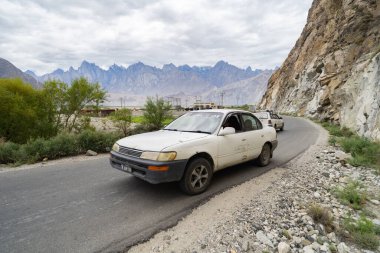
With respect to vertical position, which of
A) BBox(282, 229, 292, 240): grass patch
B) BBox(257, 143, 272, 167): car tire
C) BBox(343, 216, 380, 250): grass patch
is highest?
BBox(257, 143, 272, 167): car tire

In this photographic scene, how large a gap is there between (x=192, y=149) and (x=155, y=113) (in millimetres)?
12958

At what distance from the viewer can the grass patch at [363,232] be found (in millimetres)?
3528

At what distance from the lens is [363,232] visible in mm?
3812

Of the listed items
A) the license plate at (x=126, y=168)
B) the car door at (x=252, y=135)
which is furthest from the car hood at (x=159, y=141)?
the car door at (x=252, y=135)

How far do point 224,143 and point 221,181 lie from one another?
1046 millimetres

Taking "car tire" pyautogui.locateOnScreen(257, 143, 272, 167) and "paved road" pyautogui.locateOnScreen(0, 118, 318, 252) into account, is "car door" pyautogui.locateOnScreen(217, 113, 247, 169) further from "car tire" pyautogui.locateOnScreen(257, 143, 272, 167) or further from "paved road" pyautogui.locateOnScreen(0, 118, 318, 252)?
"car tire" pyautogui.locateOnScreen(257, 143, 272, 167)

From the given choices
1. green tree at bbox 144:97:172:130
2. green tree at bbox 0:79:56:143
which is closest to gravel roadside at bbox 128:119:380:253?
green tree at bbox 0:79:56:143

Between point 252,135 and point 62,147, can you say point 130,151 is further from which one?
point 62,147

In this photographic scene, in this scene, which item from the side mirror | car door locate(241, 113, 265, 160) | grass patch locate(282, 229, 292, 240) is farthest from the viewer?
car door locate(241, 113, 265, 160)

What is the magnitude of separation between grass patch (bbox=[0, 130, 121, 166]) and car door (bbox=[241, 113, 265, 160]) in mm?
6071

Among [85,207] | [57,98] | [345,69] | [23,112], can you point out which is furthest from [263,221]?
[345,69]

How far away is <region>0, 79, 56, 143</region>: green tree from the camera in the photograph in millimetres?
12141

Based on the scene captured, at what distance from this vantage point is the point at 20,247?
303cm

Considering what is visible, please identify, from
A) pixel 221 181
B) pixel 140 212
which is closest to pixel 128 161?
pixel 140 212
